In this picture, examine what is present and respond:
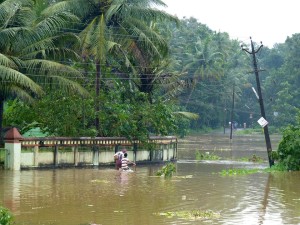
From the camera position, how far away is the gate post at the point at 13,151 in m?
31.3

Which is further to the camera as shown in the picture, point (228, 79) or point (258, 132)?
point (258, 132)

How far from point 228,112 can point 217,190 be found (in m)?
86.3

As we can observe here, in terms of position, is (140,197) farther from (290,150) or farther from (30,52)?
(30,52)

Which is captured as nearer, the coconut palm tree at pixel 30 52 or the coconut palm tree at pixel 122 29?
the coconut palm tree at pixel 30 52

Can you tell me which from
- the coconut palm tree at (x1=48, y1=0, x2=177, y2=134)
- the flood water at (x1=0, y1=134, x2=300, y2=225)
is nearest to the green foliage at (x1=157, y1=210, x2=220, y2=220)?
the flood water at (x1=0, y1=134, x2=300, y2=225)

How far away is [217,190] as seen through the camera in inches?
957

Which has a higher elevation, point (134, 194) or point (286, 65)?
point (286, 65)

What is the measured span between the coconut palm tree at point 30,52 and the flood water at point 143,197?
14.1 feet

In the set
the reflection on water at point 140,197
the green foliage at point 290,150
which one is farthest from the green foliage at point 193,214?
the green foliage at point 290,150

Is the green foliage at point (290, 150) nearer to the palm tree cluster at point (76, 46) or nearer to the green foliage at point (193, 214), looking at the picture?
the palm tree cluster at point (76, 46)

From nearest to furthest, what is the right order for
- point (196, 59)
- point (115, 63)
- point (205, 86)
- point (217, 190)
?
point (217, 190)
point (115, 63)
point (196, 59)
point (205, 86)

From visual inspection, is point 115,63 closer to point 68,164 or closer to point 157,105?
point 157,105

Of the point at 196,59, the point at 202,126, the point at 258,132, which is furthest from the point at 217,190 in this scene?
the point at 258,132

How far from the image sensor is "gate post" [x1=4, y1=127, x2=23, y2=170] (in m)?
31.3
